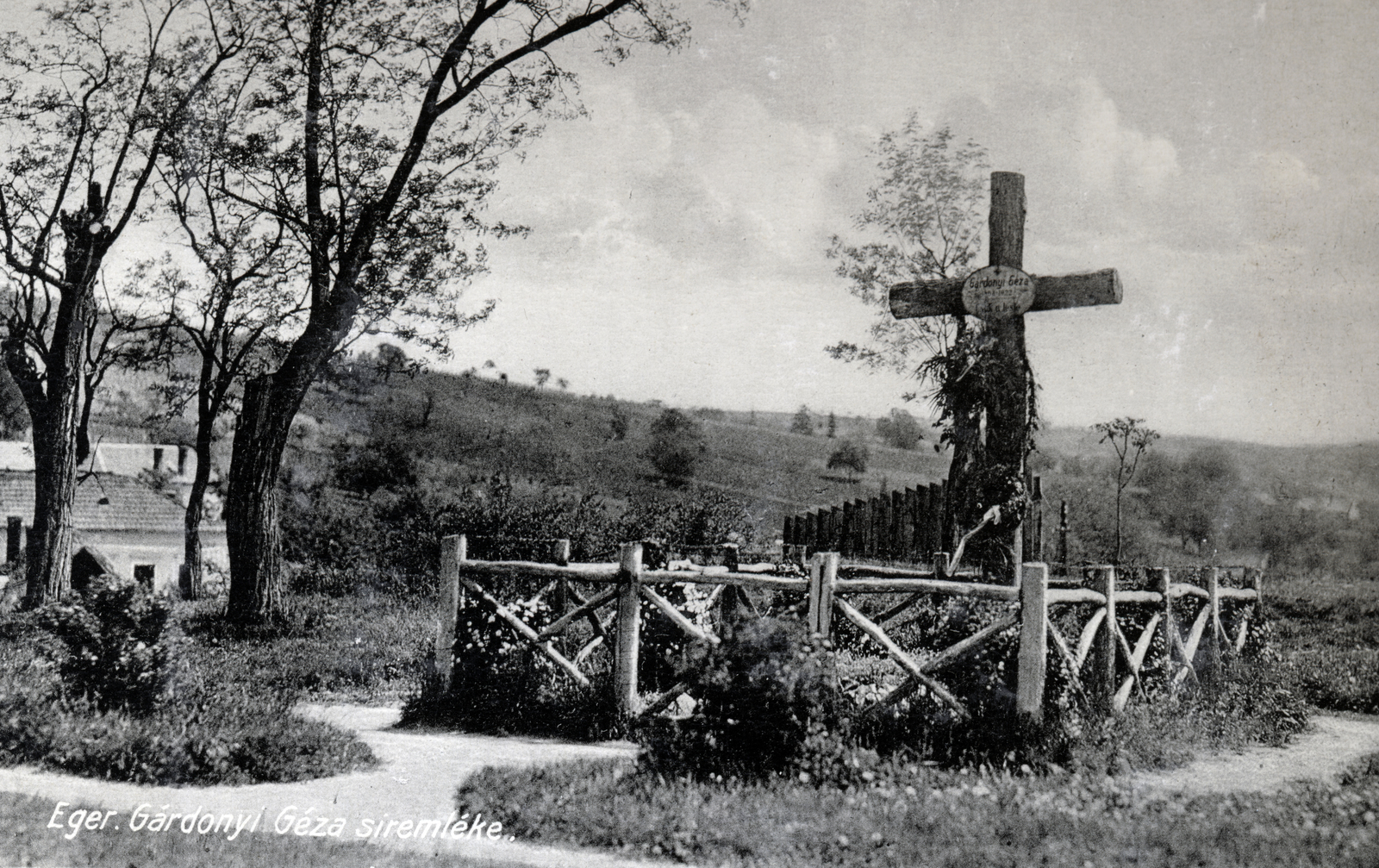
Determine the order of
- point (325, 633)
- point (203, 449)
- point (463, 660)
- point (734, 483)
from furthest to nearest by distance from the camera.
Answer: point (734, 483) → point (203, 449) → point (325, 633) → point (463, 660)

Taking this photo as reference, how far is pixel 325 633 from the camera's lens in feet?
41.7

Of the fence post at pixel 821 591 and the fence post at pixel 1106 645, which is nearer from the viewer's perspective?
the fence post at pixel 821 591

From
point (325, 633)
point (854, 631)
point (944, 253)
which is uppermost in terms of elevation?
point (944, 253)

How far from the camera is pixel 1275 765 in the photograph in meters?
6.96

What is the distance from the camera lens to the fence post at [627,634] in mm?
7797

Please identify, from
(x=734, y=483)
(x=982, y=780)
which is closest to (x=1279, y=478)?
(x=982, y=780)

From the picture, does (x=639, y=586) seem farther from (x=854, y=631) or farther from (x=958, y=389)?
(x=958, y=389)

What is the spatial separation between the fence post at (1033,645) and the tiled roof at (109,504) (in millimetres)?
32758

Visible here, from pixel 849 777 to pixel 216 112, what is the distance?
11925 mm

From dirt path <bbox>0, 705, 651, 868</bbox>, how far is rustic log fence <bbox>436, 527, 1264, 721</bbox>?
107 centimetres

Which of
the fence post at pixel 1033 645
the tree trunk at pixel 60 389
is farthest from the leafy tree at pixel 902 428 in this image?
the fence post at pixel 1033 645

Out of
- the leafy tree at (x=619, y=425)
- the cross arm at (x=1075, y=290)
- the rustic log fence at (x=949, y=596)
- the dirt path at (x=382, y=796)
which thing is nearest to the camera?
the dirt path at (x=382, y=796)

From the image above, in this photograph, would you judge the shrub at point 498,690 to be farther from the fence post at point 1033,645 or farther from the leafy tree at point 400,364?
the leafy tree at point 400,364

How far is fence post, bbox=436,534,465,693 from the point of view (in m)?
8.34
